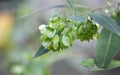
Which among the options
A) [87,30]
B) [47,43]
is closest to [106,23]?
[87,30]

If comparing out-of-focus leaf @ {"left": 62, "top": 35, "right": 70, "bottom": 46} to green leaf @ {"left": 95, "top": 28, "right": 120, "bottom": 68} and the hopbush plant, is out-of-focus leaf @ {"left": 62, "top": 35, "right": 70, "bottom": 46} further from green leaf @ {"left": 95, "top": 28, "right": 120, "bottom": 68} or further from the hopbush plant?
green leaf @ {"left": 95, "top": 28, "right": 120, "bottom": 68}

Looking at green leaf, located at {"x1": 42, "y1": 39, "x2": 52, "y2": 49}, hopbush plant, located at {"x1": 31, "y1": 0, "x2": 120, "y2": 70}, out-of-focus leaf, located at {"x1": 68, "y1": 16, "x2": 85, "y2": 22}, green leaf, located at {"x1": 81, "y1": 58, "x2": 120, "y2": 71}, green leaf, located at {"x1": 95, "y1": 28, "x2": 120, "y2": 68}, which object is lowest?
green leaf, located at {"x1": 81, "y1": 58, "x2": 120, "y2": 71}

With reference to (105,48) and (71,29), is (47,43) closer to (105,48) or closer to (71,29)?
(71,29)

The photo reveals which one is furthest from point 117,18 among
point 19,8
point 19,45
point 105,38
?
point 19,8

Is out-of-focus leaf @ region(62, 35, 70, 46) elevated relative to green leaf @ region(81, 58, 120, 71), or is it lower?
elevated

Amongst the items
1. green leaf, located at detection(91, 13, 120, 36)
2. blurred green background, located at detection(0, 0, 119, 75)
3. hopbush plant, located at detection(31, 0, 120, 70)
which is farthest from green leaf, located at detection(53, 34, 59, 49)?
blurred green background, located at detection(0, 0, 119, 75)

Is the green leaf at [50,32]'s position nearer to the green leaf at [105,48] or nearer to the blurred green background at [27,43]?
the green leaf at [105,48]
